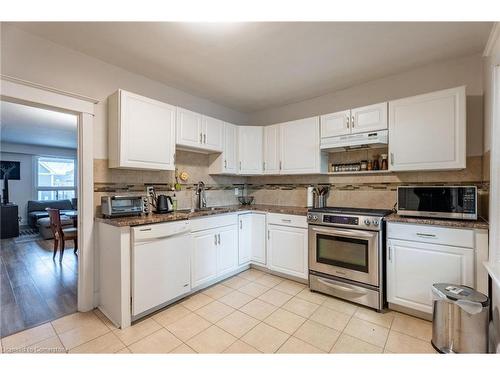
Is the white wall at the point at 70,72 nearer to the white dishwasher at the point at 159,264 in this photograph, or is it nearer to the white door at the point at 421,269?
the white dishwasher at the point at 159,264

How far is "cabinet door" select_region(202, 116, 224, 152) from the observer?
9.98ft

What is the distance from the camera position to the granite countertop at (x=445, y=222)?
6.03ft

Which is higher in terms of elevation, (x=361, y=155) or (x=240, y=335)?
(x=361, y=155)

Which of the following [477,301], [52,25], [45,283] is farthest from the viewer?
[45,283]

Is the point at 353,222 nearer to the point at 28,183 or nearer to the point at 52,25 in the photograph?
Result: the point at 52,25

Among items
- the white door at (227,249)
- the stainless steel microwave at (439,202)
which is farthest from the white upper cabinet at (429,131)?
the white door at (227,249)

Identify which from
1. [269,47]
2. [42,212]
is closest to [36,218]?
[42,212]

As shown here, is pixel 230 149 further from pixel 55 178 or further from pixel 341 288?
pixel 55 178

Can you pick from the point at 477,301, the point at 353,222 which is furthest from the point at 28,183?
the point at 477,301

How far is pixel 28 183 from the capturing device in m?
6.76

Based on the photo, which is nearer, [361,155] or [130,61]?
[130,61]

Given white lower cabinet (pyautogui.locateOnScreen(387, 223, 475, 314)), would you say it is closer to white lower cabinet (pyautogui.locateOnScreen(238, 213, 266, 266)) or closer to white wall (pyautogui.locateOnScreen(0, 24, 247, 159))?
white lower cabinet (pyautogui.locateOnScreen(238, 213, 266, 266))

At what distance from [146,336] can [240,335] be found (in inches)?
29.7

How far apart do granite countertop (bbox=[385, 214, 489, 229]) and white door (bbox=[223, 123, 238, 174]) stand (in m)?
2.08
